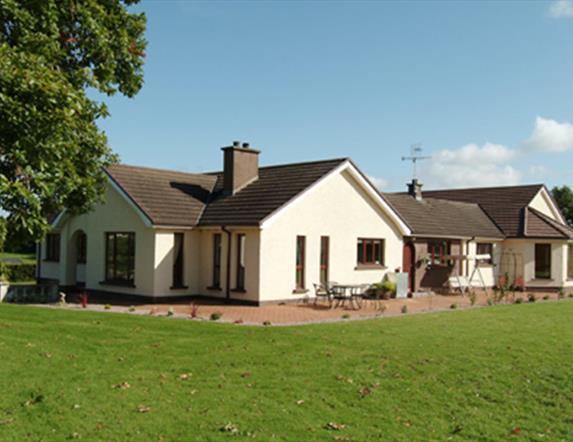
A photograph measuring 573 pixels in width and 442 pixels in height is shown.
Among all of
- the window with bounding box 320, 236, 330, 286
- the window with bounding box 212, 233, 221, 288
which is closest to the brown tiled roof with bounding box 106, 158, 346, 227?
the window with bounding box 212, 233, 221, 288

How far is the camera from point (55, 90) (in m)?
8.84

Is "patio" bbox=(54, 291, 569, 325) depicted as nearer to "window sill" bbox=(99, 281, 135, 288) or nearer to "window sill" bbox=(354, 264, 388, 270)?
"window sill" bbox=(99, 281, 135, 288)

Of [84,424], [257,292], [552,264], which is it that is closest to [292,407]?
[84,424]

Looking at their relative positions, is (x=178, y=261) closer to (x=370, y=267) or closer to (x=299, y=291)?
(x=299, y=291)

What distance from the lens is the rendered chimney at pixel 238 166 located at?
85.7 ft

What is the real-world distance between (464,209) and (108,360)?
28.9m

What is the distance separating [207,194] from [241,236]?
13.5 ft

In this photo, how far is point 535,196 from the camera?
1502 inches

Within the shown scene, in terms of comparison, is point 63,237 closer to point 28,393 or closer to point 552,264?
point 28,393

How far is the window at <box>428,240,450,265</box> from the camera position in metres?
31.3

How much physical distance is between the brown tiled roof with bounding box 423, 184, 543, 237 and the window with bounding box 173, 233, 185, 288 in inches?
806

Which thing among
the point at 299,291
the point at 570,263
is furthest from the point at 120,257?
the point at 570,263

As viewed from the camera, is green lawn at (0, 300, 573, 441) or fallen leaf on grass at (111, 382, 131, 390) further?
fallen leaf on grass at (111, 382, 131, 390)

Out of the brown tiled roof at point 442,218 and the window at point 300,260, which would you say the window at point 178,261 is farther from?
the brown tiled roof at point 442,218
